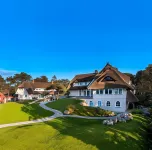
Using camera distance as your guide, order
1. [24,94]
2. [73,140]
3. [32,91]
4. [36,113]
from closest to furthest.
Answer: [73,140] → [36,113] → [32,91] → [24,94]

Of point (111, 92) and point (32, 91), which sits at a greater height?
point (32, 91)

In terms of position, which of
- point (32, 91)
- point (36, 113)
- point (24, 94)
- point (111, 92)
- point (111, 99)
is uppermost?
point (32, 91)

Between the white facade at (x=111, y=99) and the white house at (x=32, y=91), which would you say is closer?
the white facade at (x=111, y=99)

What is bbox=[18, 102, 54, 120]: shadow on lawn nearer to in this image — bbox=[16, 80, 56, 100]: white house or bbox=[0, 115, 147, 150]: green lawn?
bbox=[0, 115, 147, 150]: green lawn

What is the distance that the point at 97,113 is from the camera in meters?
30.1

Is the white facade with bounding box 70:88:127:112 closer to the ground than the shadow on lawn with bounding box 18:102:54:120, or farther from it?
farther from it

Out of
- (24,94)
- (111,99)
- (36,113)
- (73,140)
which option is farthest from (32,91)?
(73,140)

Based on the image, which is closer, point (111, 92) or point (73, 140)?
point (73, 140)

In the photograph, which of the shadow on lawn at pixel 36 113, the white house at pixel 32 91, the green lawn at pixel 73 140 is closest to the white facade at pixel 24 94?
the white house at pixel 32 91

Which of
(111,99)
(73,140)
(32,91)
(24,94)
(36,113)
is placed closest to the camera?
(73,140)

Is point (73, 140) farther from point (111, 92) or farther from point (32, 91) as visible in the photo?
point (32, 91)

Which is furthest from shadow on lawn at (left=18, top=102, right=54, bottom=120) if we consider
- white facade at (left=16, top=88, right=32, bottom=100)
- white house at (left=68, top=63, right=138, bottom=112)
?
white facade at (left=16, top=88, right=32, bottom=100)

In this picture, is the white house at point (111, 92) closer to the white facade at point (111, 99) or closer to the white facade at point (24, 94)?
the white facade at point (111, 99)

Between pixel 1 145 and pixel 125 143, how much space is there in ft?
30.4
